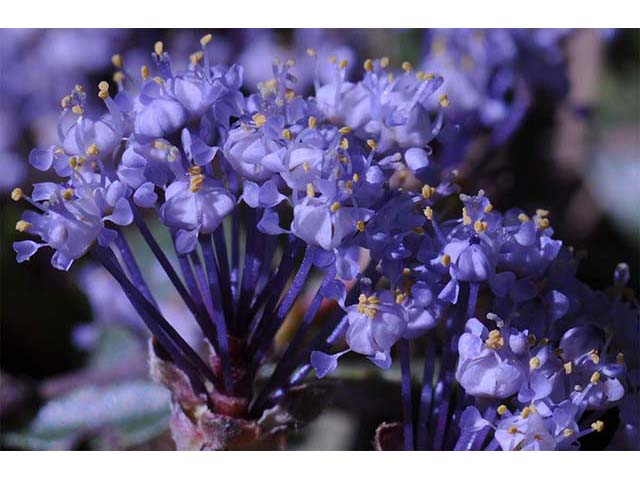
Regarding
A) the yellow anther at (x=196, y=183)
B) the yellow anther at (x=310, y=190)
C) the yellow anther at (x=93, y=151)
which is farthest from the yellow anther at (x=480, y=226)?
the yellow anther at (x=93, y=151)

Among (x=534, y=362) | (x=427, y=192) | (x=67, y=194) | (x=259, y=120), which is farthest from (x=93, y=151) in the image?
(x=534, y=362)

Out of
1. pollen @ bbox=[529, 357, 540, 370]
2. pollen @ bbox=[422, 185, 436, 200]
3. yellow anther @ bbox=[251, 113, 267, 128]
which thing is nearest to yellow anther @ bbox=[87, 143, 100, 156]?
yellow anther @ bbox=[251, 113, 267, 128]

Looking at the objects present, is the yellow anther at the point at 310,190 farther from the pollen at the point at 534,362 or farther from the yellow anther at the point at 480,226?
the pollen at the point at 534,362

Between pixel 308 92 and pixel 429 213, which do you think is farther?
pixel 308 92

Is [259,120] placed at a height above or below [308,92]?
above

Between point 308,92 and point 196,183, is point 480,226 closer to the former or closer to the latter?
point 196,183
